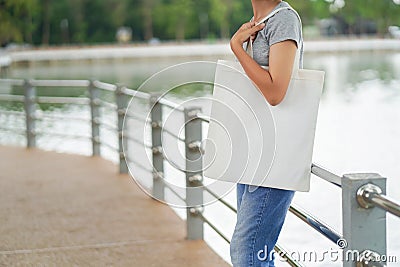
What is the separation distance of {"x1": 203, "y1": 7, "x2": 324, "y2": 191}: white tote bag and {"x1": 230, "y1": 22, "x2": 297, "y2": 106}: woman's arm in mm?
47

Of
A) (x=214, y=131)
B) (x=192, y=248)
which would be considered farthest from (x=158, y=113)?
(x=214, y=131)

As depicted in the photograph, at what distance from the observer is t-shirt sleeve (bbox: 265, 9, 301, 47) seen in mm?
1694

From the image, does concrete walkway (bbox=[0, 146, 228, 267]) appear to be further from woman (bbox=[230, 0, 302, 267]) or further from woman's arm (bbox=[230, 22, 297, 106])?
woman's arm (bbox=[230, 22, 297, 106])

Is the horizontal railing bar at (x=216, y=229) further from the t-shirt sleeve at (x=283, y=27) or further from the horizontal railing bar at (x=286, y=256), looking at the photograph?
the t-shirt sleeve at (x=283, y=27)

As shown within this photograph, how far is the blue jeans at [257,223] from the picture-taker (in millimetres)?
1793

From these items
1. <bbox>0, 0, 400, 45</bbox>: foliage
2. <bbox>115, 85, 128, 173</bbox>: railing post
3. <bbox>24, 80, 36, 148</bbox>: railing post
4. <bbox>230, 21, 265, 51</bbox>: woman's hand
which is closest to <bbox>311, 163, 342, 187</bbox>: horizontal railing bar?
<bbox>230, 21, 265, 51</bbox>: woman's hand

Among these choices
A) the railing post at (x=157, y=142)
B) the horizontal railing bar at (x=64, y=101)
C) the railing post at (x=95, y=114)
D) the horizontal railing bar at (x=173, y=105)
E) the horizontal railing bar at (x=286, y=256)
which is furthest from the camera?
the horizontal railing bar at (x=64, y=101)

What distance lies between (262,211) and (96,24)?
53555 mm

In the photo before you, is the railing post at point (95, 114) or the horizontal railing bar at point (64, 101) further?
the horizontal railing bar at point (64, 101)

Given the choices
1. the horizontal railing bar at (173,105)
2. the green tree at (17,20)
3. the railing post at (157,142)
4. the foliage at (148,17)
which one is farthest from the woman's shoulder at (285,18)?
the foliage at (148,17)

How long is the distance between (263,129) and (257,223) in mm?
215

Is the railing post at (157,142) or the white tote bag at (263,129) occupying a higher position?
the white tote bag at (263,129)

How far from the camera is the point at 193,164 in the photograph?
334 centimetres

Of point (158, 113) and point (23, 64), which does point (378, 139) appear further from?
point (23, 64)
